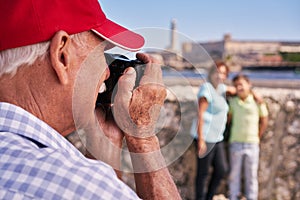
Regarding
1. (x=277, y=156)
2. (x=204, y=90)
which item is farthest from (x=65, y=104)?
(x=277, y=156)

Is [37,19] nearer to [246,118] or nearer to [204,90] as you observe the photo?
[204,90]

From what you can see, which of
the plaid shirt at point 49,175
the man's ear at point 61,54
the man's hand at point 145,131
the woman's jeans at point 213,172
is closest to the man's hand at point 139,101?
the man's hand at point 145,131

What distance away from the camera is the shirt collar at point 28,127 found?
2.62 feet

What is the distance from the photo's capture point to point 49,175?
712 mm

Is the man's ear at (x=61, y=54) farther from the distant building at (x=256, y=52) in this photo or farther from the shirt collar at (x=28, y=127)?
the distant building at (x=256, y=52)

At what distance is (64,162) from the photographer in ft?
2.38

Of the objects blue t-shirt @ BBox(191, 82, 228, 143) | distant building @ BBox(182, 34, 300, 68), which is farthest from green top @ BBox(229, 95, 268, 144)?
distant building @ BBox(182, 34, 300, 68)

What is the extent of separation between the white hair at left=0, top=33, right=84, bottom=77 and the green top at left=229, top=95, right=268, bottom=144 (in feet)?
12.4

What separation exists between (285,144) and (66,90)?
4035 millimetres

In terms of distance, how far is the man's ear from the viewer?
844 millimetres

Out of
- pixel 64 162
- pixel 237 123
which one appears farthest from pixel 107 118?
pixel 237 123

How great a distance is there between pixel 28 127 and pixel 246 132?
12.6 ft

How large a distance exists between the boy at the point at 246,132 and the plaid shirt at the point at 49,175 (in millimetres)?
3844

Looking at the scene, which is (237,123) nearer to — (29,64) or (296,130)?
(296,130)
